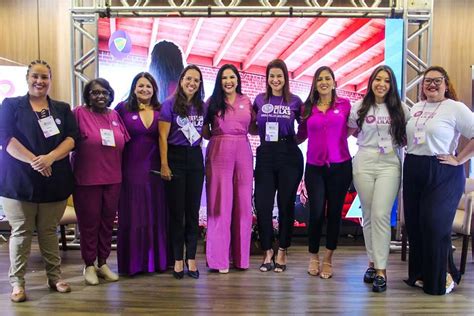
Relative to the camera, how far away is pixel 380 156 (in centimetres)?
297

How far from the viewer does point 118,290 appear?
2959 millimetres

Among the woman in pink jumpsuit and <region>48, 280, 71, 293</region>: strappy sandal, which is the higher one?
the woman in pink jumpsuit

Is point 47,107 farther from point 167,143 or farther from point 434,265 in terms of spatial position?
point 434,265

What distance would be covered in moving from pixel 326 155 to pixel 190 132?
103 cm

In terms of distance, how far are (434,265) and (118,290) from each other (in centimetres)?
220

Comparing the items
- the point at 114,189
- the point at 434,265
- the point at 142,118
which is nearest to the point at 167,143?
the point at 142,118

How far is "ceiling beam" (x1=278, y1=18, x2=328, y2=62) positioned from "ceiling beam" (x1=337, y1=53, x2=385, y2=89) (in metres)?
0.57

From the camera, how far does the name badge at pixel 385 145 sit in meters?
2.94

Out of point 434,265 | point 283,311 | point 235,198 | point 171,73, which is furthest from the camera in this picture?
point 171,73

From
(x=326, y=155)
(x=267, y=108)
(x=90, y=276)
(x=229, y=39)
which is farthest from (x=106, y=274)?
(x=229, y=39)

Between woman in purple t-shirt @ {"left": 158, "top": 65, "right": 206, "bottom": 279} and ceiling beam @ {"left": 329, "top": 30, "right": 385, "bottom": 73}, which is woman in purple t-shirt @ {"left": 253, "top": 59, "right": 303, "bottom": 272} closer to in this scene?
woman in purple t-shirt @ {"left": 158, "top": 65, "right": 206, "bottom": 279}

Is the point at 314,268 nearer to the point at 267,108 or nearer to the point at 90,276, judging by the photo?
the point at 267,108

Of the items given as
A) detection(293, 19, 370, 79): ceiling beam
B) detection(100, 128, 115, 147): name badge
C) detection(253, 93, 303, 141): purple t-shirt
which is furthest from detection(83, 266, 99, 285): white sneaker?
detection(293, 19, 370, 79): ceiling beam

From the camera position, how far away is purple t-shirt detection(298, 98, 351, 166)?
3.13 metres
